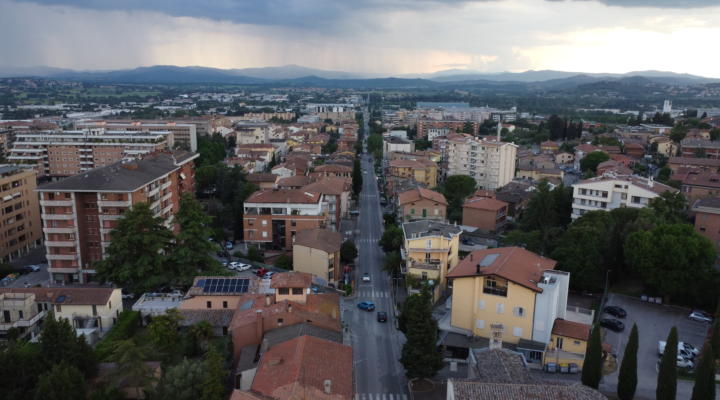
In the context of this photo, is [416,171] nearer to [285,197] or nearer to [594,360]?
[285,197]

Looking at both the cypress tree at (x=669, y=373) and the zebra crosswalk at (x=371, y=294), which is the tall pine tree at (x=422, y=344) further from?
the zebra crosswalk at (x=371, y=294)

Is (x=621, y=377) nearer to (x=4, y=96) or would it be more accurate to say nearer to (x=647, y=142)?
(x=647, y=142)

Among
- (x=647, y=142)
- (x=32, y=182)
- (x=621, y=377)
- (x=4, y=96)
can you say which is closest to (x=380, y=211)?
(x=32, y=182)

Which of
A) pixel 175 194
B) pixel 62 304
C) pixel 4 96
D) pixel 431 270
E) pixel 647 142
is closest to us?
pixel 62 304

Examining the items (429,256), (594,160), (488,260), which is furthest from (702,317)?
(594,160)

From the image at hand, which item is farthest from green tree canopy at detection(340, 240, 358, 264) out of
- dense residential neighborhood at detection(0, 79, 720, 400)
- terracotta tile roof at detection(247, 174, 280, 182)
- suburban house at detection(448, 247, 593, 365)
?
terracotta tile roof at detection(247, 174, 280, 182)

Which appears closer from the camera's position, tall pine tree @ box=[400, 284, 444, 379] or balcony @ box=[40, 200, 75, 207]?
tall pine tree @ box=[400, 284, 444, 379]

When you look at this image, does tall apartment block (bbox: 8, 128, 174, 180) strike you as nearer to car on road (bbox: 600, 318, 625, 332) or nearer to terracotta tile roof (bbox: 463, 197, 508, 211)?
terracotta tile roof (bbox: 463, 197, 508, 211)
